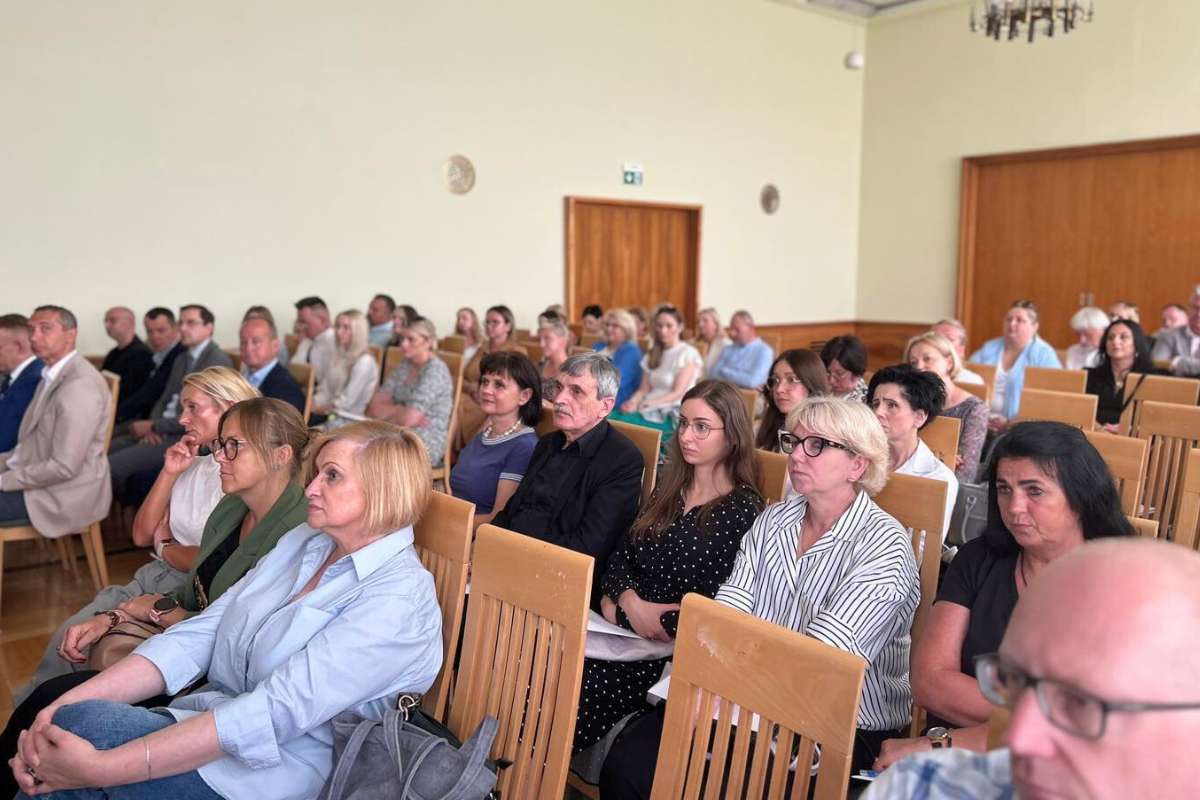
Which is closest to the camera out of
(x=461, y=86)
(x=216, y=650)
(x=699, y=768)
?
(x=699, y=768)

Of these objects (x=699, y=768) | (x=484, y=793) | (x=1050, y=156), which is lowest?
(x=484, y=793)

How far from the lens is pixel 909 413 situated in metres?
2.98

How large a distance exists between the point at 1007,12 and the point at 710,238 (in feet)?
13.6

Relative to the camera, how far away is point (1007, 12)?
7.14 m

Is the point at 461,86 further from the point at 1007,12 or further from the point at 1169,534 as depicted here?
the point at 1169,534

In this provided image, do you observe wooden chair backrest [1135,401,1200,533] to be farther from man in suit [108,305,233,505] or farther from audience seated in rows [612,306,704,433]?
man in suit [108,305,233,505]

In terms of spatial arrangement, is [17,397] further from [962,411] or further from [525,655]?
[962,411]

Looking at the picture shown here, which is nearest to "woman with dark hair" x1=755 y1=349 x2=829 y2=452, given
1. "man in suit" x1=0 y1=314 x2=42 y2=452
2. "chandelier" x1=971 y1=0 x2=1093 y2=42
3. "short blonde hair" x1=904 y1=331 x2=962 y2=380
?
"short blonde hair" x1=904 y1=331 x2=962 y2=380

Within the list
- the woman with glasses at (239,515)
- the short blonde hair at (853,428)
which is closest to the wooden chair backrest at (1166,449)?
the short blonde hair at (853,428)

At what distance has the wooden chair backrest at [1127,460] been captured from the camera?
9.54 ft

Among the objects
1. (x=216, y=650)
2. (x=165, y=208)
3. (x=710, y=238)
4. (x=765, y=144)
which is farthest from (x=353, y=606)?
(x=765, y=144)

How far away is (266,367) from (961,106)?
29.4 feet

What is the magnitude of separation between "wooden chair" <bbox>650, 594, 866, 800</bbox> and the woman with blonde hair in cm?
457

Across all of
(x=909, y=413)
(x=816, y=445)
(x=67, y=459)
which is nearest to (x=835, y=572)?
(x=816, y=445)
